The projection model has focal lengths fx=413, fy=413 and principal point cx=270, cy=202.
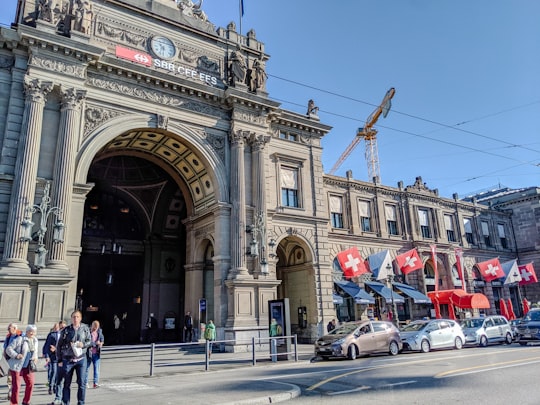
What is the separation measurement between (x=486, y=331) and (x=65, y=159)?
77.9 feet

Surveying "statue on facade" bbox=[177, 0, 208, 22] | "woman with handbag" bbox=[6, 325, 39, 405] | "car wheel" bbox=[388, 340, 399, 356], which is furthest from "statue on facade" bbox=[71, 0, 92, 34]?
"car wheel" bbox=[388, 340, 399, 356]

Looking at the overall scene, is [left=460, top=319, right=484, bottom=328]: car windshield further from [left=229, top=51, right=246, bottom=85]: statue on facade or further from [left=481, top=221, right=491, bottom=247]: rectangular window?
[left=481, top=221, right=491, bottom=247]: rectangular window

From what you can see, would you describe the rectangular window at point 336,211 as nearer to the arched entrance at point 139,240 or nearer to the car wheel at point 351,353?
the arched entrance at point 139,240

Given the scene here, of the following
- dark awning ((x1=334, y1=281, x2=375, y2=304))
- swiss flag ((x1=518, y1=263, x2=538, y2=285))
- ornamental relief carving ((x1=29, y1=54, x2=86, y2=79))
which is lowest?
dark awning ((x1=334, y1=281, x2=375, y2=304))

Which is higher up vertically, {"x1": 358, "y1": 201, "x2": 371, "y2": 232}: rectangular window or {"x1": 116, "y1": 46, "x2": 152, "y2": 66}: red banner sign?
{"x1": 116, "y1": 46, "x2": 152, "y2": 66}: red banner sign

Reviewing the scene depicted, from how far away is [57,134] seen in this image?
65.6 feet

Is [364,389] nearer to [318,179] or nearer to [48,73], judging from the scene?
[48,73]

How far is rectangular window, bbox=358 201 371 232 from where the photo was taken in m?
36.5

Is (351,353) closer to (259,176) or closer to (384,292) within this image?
(259,176)

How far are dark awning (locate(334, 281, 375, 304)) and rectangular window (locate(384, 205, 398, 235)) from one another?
8110 millimetres

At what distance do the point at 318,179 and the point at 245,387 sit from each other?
2115 centimetres

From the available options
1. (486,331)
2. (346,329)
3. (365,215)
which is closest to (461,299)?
(486,331)

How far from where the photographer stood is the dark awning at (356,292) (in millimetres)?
30922

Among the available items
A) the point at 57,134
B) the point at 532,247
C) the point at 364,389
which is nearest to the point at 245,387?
the point at 364,389
